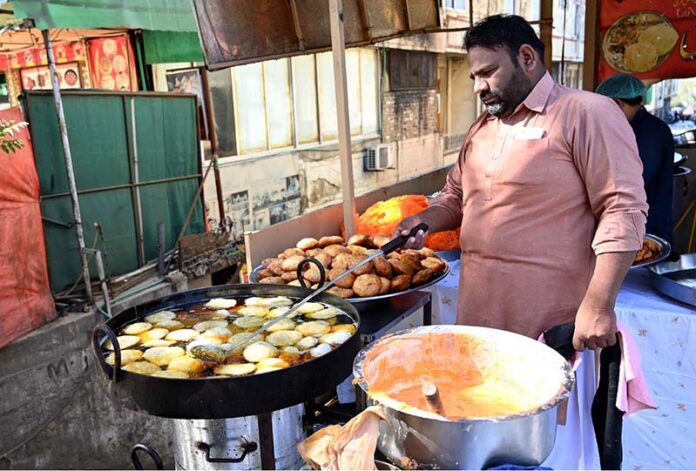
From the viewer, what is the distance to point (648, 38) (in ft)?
17.7

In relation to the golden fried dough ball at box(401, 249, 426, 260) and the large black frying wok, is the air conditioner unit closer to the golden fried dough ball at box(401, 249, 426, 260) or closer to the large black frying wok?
the golden fried dough ball at box(401, 249, 426, 260)

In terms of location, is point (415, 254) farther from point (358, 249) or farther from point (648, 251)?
point (648, 251)

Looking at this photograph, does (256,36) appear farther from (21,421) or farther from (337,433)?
(21,421)

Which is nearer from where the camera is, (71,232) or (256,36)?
(256,36)

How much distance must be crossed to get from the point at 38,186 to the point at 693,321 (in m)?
5.50

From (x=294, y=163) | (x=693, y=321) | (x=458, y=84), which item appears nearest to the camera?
(x=693, y=321)

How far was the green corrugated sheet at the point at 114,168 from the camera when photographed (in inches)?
228

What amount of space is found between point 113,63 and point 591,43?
22.3ft

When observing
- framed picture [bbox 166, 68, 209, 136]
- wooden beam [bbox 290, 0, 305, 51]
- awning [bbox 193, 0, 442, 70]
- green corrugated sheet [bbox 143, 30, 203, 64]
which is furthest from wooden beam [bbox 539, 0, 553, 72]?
framed picture [bbox 166, 68, 209, 136]

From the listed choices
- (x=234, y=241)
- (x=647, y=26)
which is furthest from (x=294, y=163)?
(x=647, y=26)

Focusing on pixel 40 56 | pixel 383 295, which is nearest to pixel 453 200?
pixel 383 295

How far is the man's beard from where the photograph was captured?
2.19m

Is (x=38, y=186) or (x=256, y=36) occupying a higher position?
(x=256, y=36)

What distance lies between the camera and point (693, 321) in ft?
9.18
